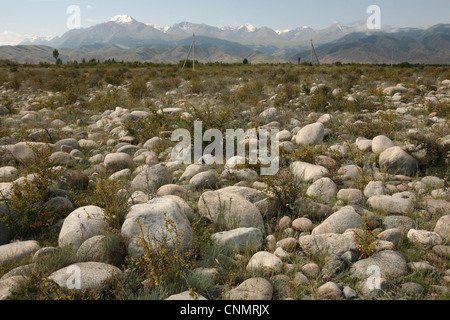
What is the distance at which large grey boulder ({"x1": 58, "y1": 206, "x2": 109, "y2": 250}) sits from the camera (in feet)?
10.5

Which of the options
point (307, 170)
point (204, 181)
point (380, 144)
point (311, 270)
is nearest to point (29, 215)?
point (204, 181)

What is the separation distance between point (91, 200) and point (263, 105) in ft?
23.2

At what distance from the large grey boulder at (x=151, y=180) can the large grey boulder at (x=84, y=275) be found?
1.79 meters

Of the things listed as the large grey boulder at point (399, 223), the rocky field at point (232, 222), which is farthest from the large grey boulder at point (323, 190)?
the large grey boulder at point (399, 223)

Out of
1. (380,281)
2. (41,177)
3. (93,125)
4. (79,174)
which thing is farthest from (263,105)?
(380,281)

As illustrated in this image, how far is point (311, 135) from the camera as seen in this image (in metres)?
Result: 6.51

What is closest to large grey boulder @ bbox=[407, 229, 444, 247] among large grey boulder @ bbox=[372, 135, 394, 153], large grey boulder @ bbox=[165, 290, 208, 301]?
large grey boulder @ bbox=[165, 290, 208, 301]

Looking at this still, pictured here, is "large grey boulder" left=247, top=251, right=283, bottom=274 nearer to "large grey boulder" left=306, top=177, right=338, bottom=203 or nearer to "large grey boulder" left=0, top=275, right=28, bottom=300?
"large grey boulder" left=306, top=177, right=338, bottom=203

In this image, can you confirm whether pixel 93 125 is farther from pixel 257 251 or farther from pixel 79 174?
pixel 257 251

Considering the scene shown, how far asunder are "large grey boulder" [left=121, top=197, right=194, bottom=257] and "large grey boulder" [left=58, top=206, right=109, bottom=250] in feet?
1.03

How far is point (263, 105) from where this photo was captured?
32.4 feet

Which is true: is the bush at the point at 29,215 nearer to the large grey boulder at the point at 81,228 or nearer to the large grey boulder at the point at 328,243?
the large grey boulder at the point at 81,228
